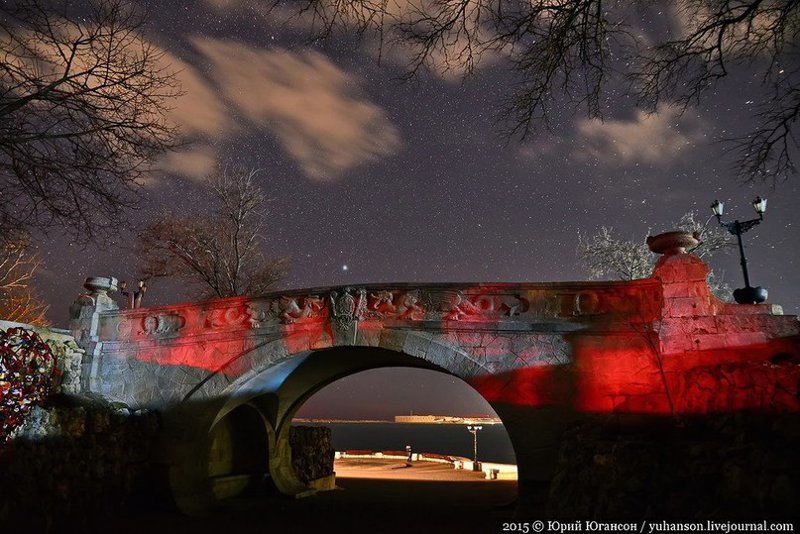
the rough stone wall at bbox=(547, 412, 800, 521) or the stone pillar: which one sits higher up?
the stone pillar

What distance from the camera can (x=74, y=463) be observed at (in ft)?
29.4

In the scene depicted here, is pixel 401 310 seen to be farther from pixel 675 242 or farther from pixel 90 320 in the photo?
pixel 90 320

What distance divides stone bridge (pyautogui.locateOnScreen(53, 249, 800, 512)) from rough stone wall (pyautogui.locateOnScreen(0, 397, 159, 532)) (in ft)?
1.98

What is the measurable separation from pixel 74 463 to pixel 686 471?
29.8ft

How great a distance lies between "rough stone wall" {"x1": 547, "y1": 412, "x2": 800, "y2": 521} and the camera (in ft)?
16.6

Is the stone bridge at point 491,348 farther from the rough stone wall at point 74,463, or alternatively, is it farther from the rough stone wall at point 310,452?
the rough stone wall at point 310,452

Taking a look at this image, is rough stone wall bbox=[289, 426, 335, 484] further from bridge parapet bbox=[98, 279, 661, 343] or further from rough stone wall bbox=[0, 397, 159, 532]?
bridge parapet bbox=[98, 279, 661, 343]

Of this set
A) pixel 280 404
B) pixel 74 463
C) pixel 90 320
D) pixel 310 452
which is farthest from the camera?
pixel 310 452

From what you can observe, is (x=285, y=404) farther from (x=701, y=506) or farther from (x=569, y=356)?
(x=701, y=506)

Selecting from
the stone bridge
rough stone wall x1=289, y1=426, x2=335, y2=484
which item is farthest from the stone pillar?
rough stone wall x1=289, y1=426, x2=335, y2=484

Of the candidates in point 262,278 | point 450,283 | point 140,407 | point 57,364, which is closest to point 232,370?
point 140,407

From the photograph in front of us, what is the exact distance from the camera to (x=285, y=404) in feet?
46.6

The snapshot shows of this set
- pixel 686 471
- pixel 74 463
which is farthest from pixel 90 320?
pixel 686 471

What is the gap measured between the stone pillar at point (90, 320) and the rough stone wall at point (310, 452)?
234 inches
